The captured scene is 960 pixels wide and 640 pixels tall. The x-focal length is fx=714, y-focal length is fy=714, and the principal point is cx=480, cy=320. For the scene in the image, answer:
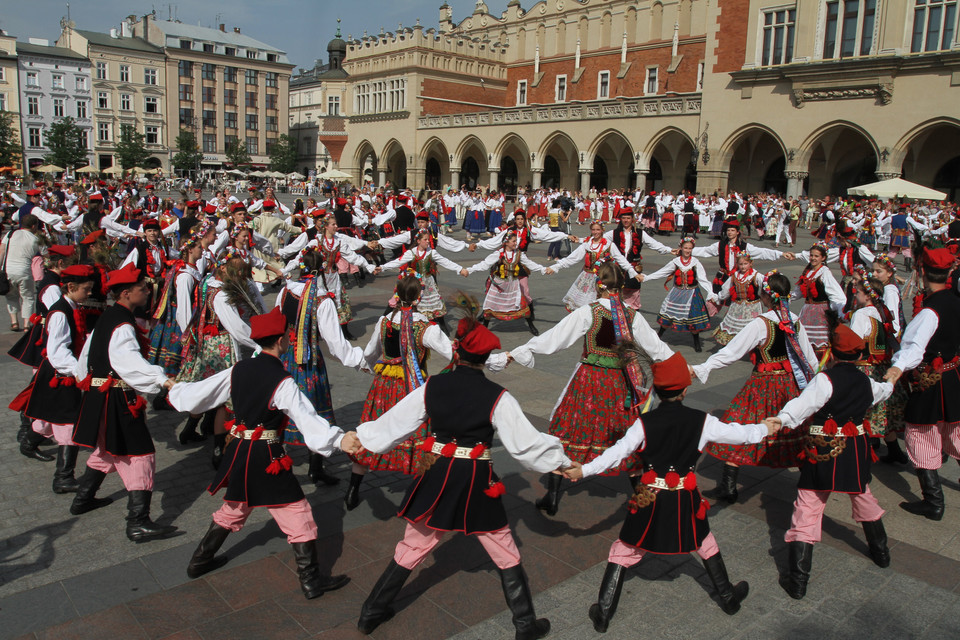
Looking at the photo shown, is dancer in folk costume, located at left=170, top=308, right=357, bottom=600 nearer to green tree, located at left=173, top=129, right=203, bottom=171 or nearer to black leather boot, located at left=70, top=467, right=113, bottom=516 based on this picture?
black leather boot, located at left=70, top=467, right=113, bottom=516

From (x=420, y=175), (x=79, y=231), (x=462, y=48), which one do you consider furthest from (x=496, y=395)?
(x=462, y=48)

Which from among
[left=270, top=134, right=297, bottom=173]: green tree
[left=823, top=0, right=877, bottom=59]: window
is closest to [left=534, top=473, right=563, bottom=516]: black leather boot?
[left=823, top=0, right=877, bottom=59]: window

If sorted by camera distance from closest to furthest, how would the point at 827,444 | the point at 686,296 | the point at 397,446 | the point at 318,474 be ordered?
1. the point at 827,444
2. the point at 397,446
3. the point at 318,474
4. the point at 686,296

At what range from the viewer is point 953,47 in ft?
85.1

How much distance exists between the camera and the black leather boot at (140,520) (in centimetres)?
455

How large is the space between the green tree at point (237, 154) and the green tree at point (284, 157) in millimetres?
2597

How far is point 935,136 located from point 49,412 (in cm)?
3402

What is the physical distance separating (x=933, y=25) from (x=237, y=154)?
57.5 metres

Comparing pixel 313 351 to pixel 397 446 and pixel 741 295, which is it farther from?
pixel 741 295

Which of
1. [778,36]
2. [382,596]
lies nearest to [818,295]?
[382,596]

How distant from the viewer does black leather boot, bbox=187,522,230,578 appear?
409cm

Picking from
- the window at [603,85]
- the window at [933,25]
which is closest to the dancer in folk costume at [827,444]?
the window at [933,25]

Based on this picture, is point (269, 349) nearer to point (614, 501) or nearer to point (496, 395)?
point (496, 395)

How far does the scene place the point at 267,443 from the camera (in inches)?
155
